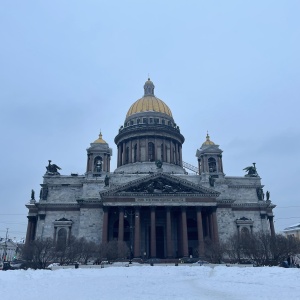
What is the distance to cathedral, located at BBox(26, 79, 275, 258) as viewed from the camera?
45375 mm

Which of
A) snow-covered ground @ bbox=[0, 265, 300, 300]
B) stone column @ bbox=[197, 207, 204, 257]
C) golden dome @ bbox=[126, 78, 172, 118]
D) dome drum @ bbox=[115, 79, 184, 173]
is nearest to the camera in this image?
snow-covered ground @ bbox=[0, 265, 300, 300]

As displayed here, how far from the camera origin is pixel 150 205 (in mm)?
45344

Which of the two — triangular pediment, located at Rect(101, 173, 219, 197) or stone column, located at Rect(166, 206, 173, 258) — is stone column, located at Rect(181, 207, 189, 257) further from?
triangular pediment, located at Rect(101, 173, 219, 197)

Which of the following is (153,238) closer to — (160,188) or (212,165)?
(160,188)

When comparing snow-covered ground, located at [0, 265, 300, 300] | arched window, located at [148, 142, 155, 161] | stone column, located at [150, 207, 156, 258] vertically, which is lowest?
snow-covered ground, located at [0, 265, 300, 300]

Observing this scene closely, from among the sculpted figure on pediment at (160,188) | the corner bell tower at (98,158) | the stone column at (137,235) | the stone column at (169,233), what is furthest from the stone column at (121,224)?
the corner bell tower at (98,158)

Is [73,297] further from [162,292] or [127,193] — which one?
[127,193]

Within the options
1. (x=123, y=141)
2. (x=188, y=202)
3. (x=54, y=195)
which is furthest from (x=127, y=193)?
(x=123, y=141)

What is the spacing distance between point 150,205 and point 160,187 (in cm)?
297

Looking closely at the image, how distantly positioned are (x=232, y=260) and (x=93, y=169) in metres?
25.9

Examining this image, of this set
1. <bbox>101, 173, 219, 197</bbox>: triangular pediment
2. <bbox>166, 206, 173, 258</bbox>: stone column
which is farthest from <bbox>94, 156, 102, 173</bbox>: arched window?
<bbox>166, 206, 173, 258</bbox>: stone column

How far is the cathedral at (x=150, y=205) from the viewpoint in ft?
149

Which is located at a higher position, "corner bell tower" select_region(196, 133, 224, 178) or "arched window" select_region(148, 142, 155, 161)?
"arched window" select_region(148, 142, 155, 161)

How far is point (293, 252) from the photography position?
1355 inches
